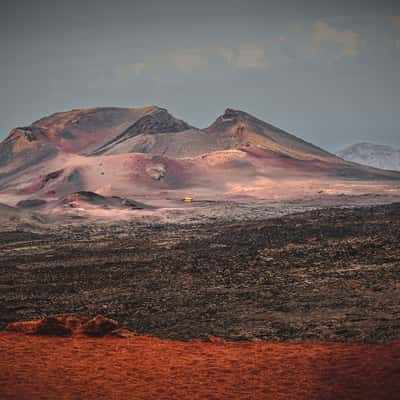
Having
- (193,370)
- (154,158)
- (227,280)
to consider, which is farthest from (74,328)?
(154,158)

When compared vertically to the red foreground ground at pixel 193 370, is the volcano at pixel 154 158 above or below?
above

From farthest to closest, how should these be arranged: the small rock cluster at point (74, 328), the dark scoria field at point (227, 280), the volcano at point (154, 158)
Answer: the volcano at point (154, 158) → the dark scoria field at point (227, 280) → the small rock cluster at point (74, 328)

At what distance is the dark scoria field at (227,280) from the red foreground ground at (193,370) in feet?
5.19

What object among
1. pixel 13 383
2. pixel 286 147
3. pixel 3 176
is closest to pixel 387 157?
pixel 286 147

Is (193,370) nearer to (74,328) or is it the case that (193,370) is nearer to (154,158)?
(74,328)

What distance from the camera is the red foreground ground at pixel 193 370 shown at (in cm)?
883

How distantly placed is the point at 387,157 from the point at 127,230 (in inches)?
6836

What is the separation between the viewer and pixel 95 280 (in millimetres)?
20750

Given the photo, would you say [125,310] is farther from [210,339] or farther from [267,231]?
[267,231]

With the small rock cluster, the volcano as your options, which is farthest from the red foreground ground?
the volcano

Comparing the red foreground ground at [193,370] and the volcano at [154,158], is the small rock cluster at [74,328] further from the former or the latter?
the volcano at [154,158]

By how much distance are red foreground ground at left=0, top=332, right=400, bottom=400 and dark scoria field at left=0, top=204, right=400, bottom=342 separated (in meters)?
1.58

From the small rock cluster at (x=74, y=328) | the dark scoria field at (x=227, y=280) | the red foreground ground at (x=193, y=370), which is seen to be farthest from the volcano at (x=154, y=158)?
the red foreground ground at (x=193, y=370)

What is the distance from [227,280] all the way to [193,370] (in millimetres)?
9462
